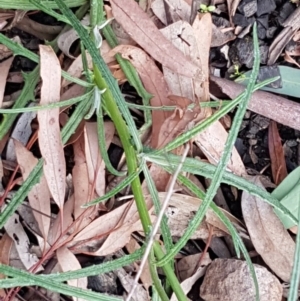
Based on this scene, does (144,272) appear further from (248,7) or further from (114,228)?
(248,7)

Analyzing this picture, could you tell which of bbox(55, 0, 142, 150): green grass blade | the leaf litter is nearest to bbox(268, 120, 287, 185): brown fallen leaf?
the leaf litter

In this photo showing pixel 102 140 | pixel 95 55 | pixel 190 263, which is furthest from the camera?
pixel 190 263

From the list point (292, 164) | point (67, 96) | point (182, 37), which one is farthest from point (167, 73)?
point (292, 164)

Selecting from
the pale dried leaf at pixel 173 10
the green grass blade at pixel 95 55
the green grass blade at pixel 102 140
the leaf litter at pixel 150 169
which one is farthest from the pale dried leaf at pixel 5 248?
the pale dried leaf at pixel 173 10

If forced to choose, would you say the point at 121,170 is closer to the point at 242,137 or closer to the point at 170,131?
the point at 170,131

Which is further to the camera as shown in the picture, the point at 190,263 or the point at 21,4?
the point at 190,263

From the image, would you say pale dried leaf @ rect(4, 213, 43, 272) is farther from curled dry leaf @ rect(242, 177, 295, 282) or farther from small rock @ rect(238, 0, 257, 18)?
small rock @ rect(238, 0, 257, 18)

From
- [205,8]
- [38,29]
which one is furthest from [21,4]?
[205,8]
